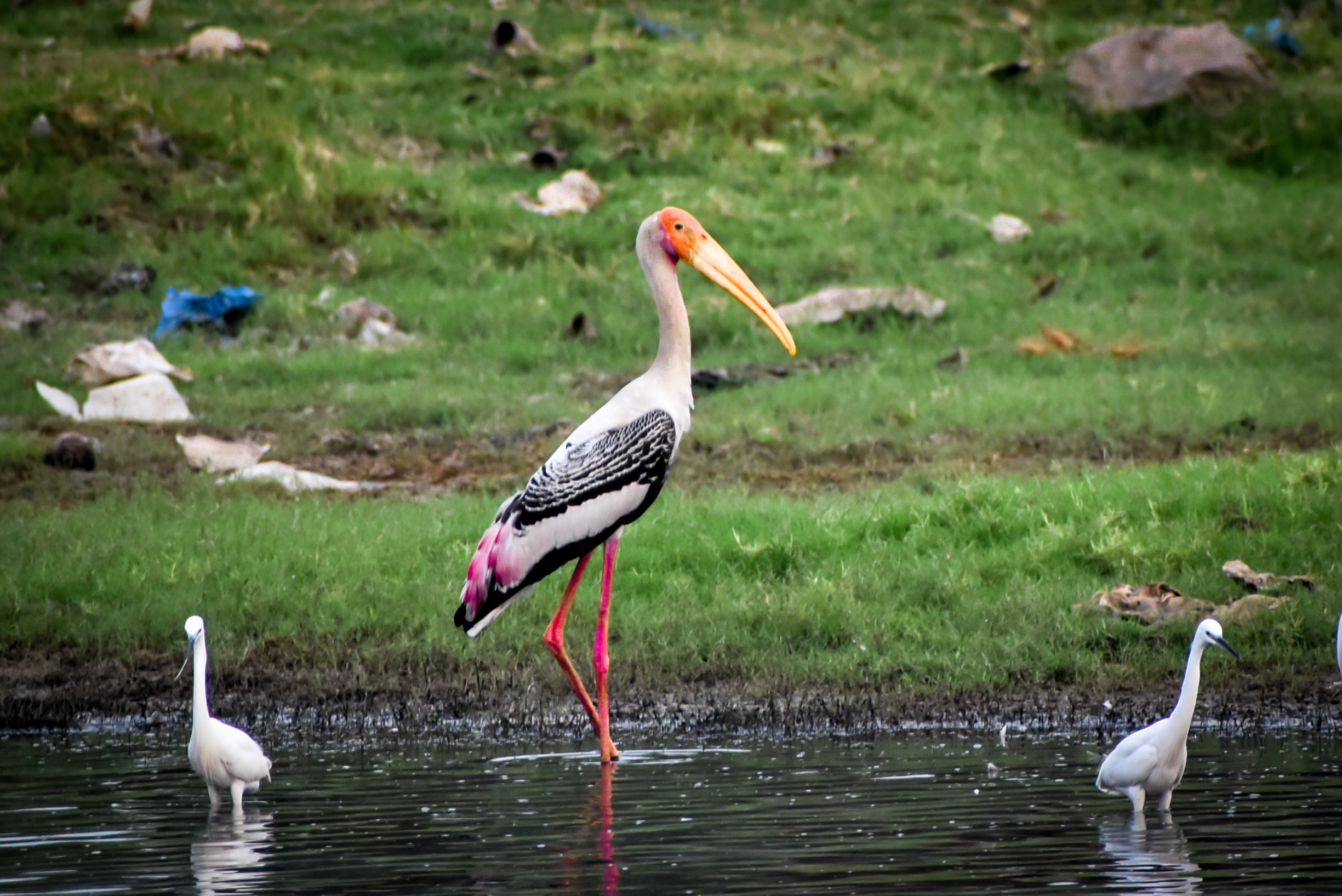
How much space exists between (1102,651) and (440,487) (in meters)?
4.70

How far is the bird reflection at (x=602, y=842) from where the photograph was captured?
4.75 m

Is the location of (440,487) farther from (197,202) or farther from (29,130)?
(29,130)

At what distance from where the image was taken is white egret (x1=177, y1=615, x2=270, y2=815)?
19.4 feet

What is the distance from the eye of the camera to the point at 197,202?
Result: 53.0 feet

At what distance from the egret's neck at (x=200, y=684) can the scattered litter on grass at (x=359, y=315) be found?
329 inches

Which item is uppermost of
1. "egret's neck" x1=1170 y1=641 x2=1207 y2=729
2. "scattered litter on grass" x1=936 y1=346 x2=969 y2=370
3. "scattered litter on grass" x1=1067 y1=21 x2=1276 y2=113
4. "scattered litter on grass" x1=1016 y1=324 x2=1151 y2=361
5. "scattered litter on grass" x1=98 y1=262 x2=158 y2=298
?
"scattered litter on grass" x1=1067 y1=21 x2=1276 y2=113

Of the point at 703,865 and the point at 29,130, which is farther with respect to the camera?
the point at 29,130

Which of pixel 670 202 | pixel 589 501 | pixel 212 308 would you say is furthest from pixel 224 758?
pixel 670 202

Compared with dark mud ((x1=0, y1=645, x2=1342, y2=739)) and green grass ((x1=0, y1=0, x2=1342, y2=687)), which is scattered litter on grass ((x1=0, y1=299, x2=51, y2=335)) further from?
dark mud ((x1=0, y1=645, x2=1342, y2=739))

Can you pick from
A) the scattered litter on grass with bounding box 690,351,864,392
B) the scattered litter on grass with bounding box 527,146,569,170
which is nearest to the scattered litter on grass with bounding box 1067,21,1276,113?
the scattered litter on grass with bounding box 527,146,569,170

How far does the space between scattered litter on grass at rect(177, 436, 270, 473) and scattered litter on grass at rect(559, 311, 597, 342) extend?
3473 millimetres

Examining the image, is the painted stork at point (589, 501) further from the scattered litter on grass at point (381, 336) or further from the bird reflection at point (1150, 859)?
the scattered litter on grass at point (381, 336)

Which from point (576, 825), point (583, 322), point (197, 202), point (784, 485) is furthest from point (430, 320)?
point (576, 825)

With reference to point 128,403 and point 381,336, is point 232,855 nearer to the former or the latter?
point 128,403
